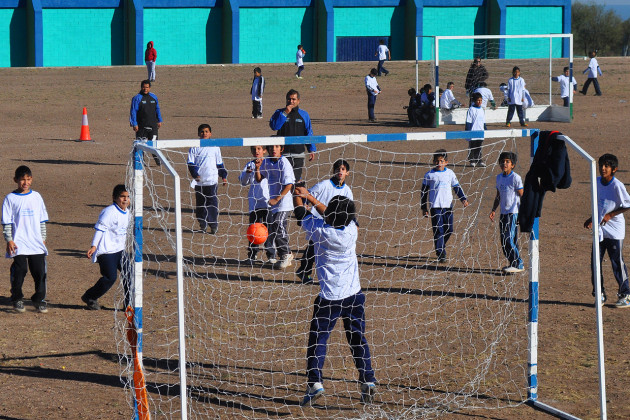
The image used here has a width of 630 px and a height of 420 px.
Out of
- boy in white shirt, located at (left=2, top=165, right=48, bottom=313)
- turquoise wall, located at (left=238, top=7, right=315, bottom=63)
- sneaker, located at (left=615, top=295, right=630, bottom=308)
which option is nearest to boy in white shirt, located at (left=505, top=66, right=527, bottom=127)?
sneaker, located at (left=615, top=295, right=630, bottom=308)

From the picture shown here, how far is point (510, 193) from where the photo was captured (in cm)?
1149

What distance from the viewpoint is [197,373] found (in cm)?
831

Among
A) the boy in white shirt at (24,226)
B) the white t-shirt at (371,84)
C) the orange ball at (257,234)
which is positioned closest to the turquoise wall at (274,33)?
the white t-shirt at (371,84)

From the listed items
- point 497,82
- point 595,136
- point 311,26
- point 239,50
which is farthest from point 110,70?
Answer: point 595,136

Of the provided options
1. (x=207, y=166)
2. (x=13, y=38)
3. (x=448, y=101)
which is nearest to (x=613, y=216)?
(x=207, y=166)

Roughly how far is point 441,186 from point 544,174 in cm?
439

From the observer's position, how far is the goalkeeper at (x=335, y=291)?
7336mm

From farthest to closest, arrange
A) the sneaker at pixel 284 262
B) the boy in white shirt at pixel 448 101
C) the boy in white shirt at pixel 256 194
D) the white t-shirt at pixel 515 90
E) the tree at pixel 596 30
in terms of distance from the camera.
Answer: the tree at pixel 596 30
the boy in white shirt at pixel 448 101
the white t-shirt at pixel 515 90
the sneaker at pixel 284 262
the boy in white shirt at pixel 256 194

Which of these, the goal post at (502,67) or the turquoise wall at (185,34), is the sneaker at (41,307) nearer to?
the goal post at (502,67)

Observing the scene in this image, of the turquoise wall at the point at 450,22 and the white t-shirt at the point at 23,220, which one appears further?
the turquoise wall at the point at 450,22

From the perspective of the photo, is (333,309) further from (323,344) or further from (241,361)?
(241,361)

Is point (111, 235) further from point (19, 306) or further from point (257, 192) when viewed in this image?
point (257, 192)

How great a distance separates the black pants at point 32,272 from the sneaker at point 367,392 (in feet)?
14.3

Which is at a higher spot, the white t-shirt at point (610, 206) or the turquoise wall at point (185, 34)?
the turquoise wall at point (185, 34)
